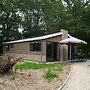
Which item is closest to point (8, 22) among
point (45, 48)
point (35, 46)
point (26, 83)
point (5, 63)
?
point (35, 46)

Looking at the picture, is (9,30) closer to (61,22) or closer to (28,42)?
(61,22)

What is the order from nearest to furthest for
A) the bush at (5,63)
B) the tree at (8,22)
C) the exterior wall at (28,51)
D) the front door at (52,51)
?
the bush at (5,63) → the exterior wall at (28,51) → the front door at (52,51) → the tree at (8,22)

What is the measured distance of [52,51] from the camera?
87.8ft

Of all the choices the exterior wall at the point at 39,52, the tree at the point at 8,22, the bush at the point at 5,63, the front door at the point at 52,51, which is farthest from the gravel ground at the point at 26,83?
the tree at the point at 8,22

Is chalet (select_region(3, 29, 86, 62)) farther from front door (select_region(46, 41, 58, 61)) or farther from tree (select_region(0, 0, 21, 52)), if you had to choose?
tree (select_region(0, 0, 21, 52))

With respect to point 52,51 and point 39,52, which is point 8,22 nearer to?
→ point 52,51

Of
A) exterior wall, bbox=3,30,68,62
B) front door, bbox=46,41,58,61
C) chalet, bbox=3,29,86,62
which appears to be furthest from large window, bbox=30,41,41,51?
front door, bbox=46,41,58,61

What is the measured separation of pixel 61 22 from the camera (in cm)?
3672

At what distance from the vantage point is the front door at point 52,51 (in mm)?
26416

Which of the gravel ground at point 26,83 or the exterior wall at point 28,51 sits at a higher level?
the exterior wall at point 28,51

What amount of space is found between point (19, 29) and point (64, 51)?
1743cm

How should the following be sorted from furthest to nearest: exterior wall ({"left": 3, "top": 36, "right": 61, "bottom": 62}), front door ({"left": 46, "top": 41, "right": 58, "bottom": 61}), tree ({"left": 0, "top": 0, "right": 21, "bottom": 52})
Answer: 1. tree ({"left": 0, "top": 0, "right": 21, "bottom": 52})
2. front door ({"left": 46, "top": 41, "right": 58, "bottom": 61})
3. exterior wall ({"left": 3, "top": 36, "right": 61, "bottom": 62})

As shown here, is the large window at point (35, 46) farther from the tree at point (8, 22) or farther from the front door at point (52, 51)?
the tree at point (8, 22)

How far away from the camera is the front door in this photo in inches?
1040
